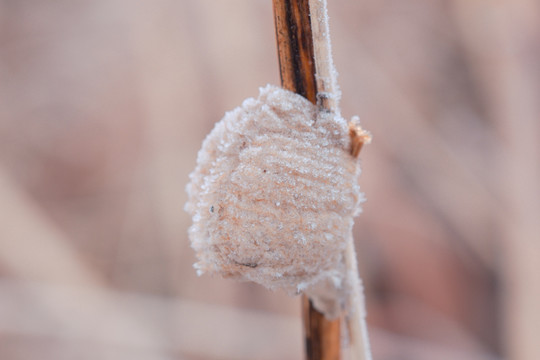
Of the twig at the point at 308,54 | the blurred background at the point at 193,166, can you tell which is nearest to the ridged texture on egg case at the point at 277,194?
the twig at the point at 308,54

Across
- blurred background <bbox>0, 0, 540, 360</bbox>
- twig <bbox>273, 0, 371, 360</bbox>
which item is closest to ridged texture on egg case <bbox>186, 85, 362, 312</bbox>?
twig <bbox>273, 0, 371, 360</bbox>

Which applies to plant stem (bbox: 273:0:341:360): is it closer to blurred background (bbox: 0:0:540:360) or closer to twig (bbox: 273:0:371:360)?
twig (bbox: 273:0:371:360)

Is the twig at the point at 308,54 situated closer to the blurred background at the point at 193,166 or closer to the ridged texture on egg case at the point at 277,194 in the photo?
the ridged texture on egg case at the point at 277,194

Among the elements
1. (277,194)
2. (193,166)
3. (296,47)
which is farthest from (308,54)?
(193,166)

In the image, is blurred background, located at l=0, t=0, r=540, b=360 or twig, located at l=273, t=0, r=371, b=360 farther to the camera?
blurred background, located at l=0, t=0, r=540, b=360

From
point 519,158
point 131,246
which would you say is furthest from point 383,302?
point 131,246
